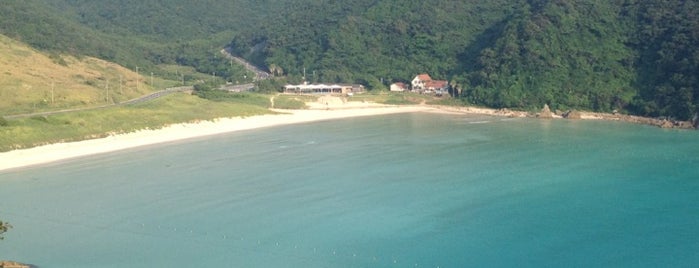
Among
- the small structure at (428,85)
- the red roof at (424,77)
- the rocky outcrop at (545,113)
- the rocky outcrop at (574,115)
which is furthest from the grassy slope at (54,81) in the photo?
the rocky outcrop at (574,115)

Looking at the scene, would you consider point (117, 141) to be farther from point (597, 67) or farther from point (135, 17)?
point (135, 17)

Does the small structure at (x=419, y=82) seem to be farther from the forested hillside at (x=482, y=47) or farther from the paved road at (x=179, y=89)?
the paved road at (x=179, y=89)

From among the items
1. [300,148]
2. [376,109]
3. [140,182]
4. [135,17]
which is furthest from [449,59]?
[135,17]

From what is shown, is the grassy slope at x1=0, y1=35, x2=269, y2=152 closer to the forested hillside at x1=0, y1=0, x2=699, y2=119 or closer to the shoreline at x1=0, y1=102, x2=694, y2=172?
the shoreline at x1=0, y1=102, x2=694, y2=172

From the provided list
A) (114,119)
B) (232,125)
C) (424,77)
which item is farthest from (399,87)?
(114,119)

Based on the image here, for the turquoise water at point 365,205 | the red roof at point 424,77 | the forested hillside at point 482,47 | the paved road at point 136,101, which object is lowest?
the turquoise water at point 365,205

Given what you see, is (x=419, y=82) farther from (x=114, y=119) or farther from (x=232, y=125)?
(x=114, y=119)

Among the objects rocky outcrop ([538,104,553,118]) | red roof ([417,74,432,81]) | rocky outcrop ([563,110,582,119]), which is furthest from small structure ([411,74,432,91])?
rocky outcrop ([563,110,582,119])
